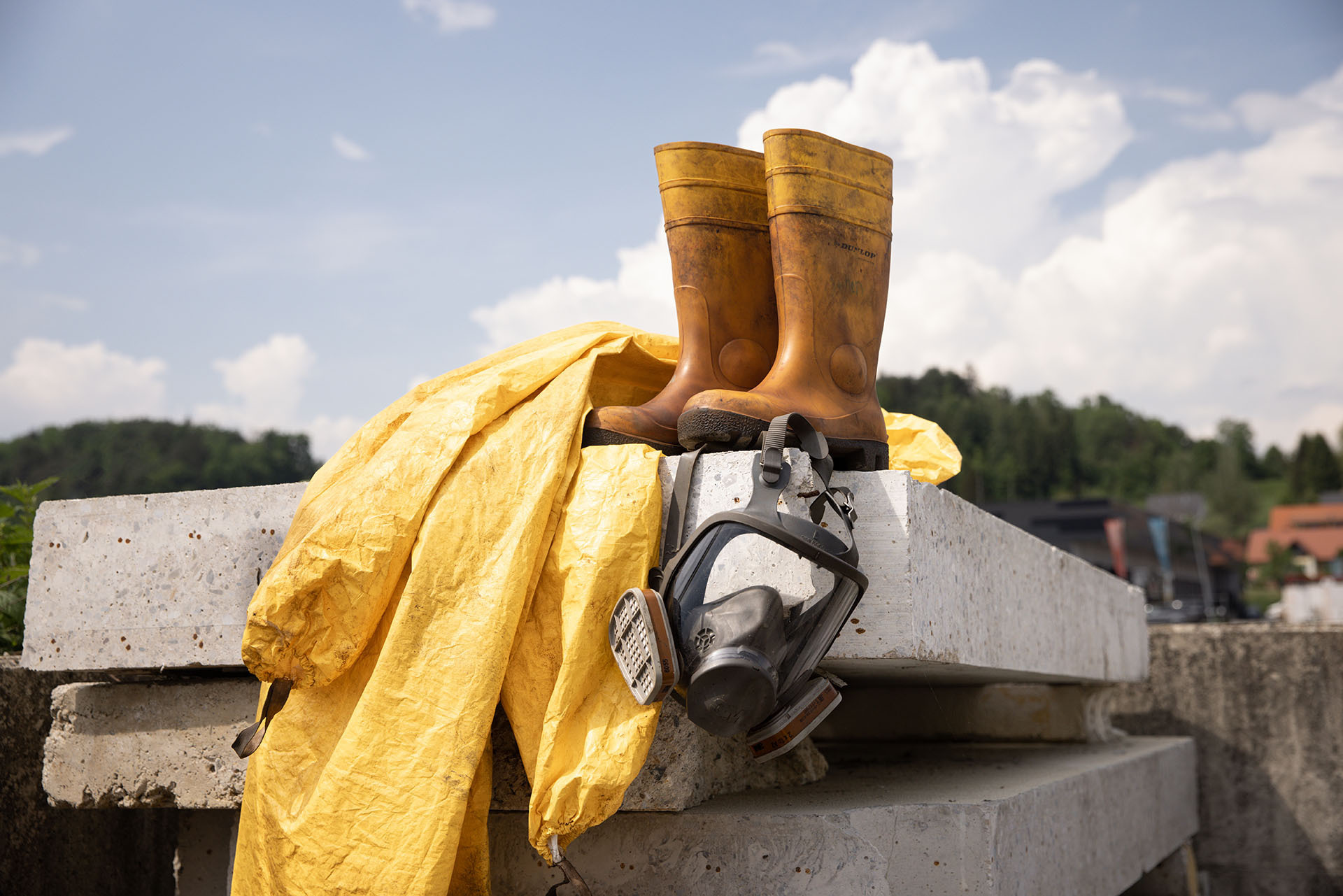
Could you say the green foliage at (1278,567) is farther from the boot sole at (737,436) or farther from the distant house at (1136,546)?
the boot sole at (737,436)

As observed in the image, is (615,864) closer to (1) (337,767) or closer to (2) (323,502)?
(1) (337,767)

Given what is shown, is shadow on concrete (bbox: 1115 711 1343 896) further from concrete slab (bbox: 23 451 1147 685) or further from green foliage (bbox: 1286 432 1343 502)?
green foliage (bbox: 1286 432 1343 502)

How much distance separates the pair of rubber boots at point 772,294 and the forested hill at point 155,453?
13.5 metres

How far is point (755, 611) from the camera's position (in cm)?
159

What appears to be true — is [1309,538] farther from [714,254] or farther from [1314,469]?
[714,254]

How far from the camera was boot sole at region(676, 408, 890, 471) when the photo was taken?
1845mm

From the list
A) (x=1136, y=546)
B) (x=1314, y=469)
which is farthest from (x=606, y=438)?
(x=1314, y=469)

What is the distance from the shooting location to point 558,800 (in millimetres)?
1568

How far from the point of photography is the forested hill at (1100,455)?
260ft

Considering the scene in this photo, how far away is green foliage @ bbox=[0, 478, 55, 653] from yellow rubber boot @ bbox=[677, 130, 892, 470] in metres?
2.21

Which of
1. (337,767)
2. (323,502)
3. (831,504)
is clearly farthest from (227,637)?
(831,504)

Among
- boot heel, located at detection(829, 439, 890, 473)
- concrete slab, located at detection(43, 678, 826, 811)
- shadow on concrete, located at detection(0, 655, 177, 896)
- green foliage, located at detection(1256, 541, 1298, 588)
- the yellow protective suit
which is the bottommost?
green foliage, located at detection(1256, 541, 1298, 588)

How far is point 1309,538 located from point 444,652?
8501 centimetres

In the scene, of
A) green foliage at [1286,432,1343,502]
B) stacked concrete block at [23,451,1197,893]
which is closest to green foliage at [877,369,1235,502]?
green foliage at [1286,432,1343,502]
